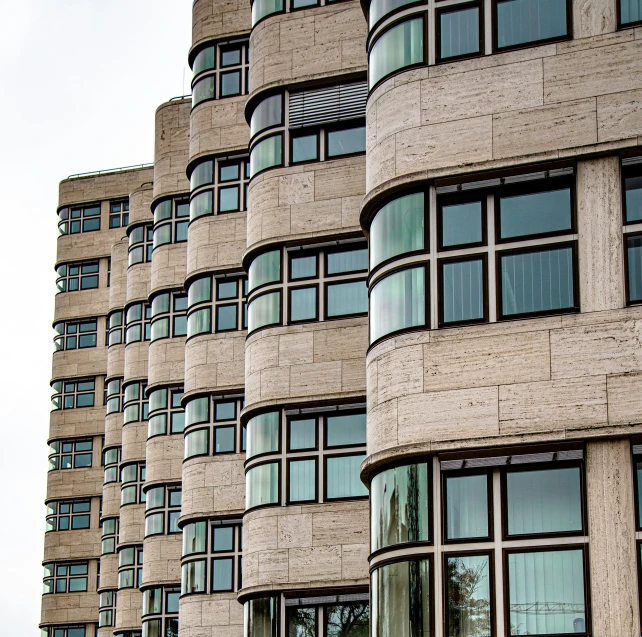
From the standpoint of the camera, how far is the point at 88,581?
59.2 metres

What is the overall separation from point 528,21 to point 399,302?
4.47m

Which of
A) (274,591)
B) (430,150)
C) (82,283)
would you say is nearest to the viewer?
(430,150)

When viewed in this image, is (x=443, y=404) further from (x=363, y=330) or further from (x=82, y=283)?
(x=82, y=283)

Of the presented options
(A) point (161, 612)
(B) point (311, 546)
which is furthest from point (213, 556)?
(A) point (161, 612)

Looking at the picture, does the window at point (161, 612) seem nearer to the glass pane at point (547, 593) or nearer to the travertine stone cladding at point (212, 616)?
the travertine stone cladding at point (212, 616)

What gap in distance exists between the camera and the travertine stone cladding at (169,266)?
4181cm

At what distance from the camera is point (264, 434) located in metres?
28.0

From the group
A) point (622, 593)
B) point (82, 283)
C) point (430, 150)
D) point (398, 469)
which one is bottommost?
point (622, 593)

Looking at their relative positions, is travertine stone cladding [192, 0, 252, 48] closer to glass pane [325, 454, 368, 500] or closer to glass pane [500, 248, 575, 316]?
glass pane [325, 454, 368, 500]

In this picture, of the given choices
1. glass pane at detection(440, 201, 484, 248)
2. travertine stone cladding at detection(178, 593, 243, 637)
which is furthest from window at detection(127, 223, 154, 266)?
glass pane at detection(440, 201, 484, 248)

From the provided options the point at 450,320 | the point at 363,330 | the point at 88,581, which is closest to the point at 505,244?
the point at 450,320

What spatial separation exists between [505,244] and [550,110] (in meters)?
2.09

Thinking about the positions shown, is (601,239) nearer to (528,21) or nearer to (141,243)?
(528,21)

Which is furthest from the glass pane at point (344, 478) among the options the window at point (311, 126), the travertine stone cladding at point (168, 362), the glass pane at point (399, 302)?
the travertine stone cladding at point (168, 362)
